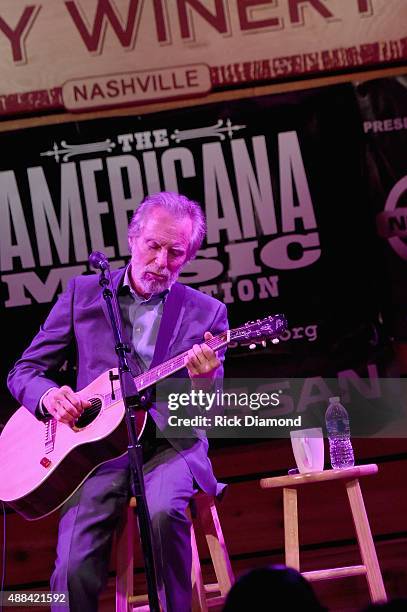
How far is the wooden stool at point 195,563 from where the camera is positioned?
3062 mm

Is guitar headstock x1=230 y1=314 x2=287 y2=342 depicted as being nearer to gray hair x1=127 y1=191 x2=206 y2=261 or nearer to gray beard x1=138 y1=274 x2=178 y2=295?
gray beard x1=138 y1=274 x2=178 y2=295

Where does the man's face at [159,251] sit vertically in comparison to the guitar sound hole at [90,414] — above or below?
above

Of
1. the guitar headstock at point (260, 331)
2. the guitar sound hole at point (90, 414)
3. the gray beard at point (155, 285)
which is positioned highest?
the gray beard at point (155, 285)

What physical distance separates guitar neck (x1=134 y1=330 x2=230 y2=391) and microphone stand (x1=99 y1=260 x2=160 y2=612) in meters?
0.39

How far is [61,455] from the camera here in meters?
3.01

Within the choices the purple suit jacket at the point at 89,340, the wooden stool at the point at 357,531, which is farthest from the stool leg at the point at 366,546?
the purple suit jacket at the point at 89,340

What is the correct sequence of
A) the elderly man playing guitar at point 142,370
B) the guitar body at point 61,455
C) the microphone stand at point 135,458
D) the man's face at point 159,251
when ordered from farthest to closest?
1. the man's face at point 159,251
2. the guitar body at point 61,455
3. the elderly man playing guitar at point 142,370
4. the microphone stand at point 135,458

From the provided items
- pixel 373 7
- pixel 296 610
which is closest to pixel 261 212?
pixel 373 7

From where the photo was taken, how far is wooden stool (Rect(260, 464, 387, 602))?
308cm

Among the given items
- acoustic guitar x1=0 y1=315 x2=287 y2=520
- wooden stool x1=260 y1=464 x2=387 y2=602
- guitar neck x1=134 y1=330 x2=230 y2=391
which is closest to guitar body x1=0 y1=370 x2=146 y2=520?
acoustic guitar x1=0 y1=315 x2=287 y2=520

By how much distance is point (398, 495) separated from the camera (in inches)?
164

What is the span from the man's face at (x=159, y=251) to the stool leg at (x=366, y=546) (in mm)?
1089

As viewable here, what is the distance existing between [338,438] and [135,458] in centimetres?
128

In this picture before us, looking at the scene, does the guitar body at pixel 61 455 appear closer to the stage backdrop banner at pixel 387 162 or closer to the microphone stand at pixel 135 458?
the microphone stand at pixel 135 458
